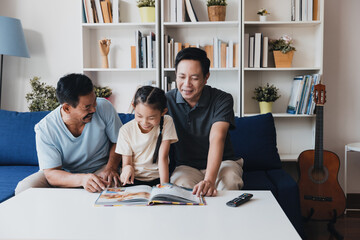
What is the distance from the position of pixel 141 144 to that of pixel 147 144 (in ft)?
0.10

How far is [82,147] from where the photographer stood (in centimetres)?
195

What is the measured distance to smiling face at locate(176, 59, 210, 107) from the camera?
189 centimetres

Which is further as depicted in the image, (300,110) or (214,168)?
(300,110)

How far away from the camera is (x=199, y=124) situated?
6.66 ft

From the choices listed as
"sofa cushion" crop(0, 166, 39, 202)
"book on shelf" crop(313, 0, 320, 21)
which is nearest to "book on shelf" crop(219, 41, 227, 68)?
"book on shelf" crop(313, 0, 320, 21)

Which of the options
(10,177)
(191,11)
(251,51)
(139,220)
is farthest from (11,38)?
(139,220)

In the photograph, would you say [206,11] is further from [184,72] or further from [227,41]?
[184,72]

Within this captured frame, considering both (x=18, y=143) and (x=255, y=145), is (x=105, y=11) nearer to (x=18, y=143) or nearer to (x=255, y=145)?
(x=18, y=143)

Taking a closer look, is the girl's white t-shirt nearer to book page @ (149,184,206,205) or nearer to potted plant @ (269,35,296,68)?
book page @ (149,184,206,205)

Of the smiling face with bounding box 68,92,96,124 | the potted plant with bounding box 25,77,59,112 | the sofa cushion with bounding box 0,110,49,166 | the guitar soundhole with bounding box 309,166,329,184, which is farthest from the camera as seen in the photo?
the potted plant with bounding box 25,77,59,112

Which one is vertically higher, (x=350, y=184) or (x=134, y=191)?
(x=134, y=191)

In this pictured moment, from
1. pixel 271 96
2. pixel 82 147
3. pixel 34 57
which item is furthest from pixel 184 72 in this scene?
pixel 34 57

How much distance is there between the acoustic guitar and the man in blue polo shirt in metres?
1.49

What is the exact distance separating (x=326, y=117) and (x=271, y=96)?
0.56 m
